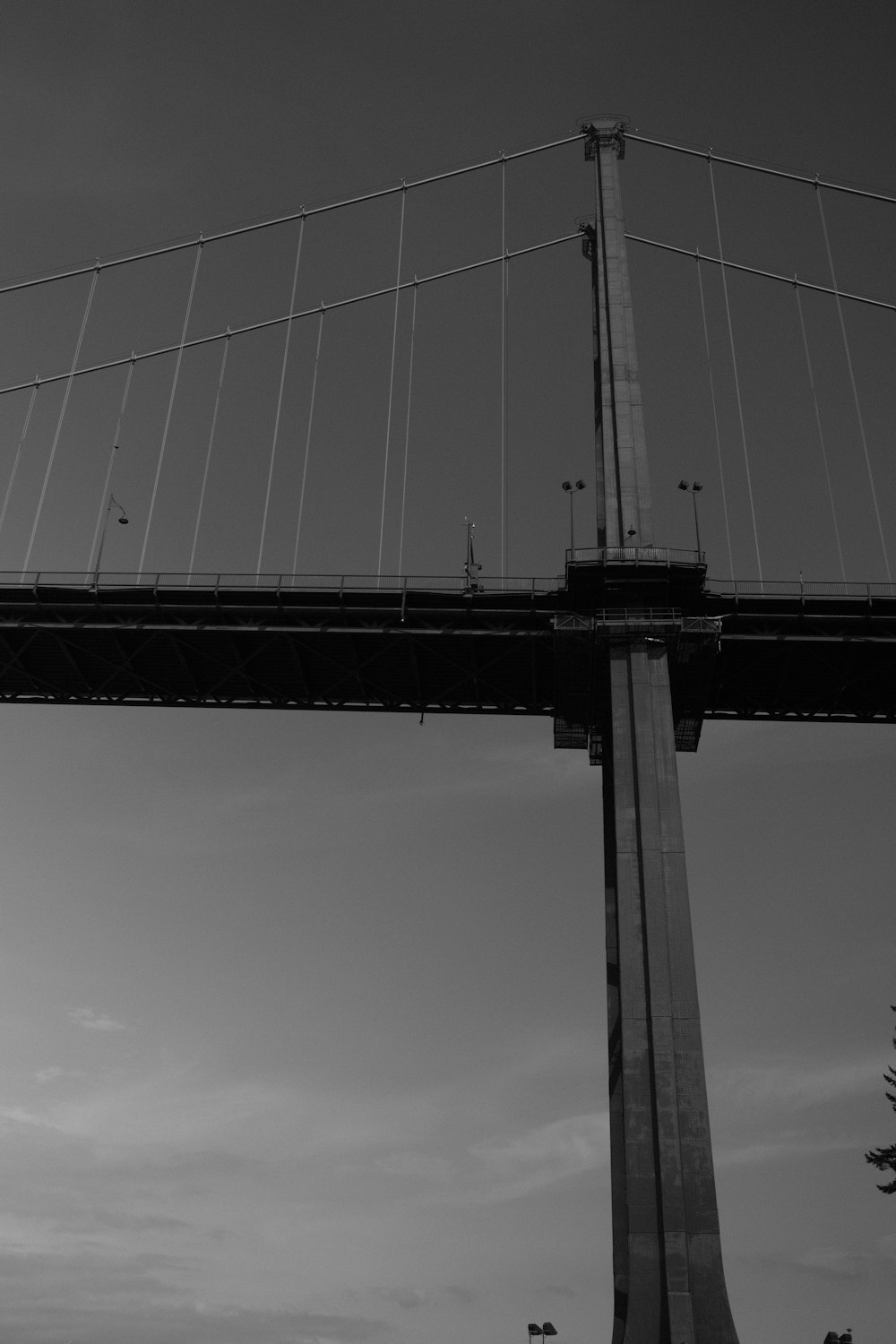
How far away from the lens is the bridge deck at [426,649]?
58.8m

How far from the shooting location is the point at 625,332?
211 ft

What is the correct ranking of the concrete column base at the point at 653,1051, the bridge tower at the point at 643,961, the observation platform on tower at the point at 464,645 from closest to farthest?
the concrete column base at the point at 653,1051
the bridge tower at the point at 643,961
the observation platform on tower at the point at 464,645

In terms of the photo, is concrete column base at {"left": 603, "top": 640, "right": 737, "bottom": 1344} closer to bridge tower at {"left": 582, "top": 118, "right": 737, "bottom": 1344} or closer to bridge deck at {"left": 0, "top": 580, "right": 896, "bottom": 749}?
bridge tower at {"left": 582, "top": 118, "right": 737, "bottom": 1344}

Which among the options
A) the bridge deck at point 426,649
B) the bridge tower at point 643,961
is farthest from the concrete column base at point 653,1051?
the bridge deck at point 426,649

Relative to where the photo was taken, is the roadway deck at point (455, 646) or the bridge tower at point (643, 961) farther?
the roadway deck at point (455, 646)

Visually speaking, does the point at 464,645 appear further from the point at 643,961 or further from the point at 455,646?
the point at 643,961

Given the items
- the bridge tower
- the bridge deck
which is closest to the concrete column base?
the bridge tower

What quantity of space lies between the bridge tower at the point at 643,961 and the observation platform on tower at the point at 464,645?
39.8 inches

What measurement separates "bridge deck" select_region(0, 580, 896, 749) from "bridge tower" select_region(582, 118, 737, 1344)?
218 cm

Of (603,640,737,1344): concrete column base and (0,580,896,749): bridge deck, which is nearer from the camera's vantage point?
(603,640,737,1344): concrete column base

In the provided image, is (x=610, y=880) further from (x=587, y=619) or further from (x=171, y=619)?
(x=171, y=619)

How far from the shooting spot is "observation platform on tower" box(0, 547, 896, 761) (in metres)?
57.7

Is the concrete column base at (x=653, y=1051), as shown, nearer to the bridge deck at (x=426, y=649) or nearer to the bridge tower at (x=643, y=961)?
the bridge tower at (x=643, y=961)

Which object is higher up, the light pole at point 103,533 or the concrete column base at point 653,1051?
→ the light pole at point 103,533
